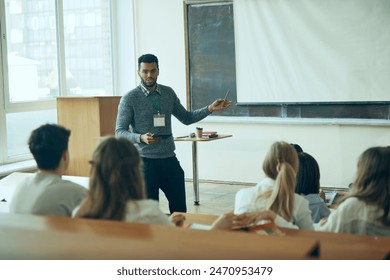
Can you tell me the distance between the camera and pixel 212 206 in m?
6.97

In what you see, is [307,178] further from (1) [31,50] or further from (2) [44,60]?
(2) [44,60]

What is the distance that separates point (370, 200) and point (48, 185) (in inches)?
56.6

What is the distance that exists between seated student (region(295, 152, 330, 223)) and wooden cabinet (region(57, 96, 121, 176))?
10.9 ft

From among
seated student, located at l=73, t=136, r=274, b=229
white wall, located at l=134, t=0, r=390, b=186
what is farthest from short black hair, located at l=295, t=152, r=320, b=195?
white wall, located at l=134, t=0, r=390, b=186

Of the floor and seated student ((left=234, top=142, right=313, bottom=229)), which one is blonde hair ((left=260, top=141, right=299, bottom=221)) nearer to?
seated student ((left=234, top=142, right=313, bottom=229))

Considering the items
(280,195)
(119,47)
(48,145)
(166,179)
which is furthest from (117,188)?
(119,47)

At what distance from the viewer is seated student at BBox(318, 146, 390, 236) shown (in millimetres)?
2811

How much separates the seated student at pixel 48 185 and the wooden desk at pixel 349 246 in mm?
987

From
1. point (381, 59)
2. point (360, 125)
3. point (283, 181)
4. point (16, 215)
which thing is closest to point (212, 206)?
point (360, 125)

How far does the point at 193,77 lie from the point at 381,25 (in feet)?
8.27

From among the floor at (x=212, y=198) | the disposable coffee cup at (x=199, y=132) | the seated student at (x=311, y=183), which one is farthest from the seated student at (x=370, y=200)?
the disposable coffee cup at (x=199, y=132)

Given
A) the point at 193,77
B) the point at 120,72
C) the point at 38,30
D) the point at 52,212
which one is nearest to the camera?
the point at 52,212

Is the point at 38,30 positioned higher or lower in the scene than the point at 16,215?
higher
